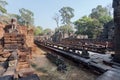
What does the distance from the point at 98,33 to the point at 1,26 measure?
83.0ft

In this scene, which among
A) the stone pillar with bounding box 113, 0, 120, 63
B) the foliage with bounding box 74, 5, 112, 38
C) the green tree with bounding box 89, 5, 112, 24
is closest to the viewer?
the stone pillar with bounding box 113, 0, 120, 63

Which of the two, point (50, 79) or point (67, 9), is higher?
point (67, 9)

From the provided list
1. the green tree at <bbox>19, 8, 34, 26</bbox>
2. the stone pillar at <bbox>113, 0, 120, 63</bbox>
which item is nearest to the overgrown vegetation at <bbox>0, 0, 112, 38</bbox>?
the green tree at <bbox>19, 8, 34, 26</bbox>

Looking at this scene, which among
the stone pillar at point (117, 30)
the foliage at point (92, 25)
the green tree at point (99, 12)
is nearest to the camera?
the stone pillar at point (117, 30)

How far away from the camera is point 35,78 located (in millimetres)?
3176

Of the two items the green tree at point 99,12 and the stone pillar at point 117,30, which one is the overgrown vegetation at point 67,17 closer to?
the green tree at point 99,12

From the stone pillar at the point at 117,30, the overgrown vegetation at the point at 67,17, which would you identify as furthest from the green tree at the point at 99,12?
the stone pillar at the point at 117,30

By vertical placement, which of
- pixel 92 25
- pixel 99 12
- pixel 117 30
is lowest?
pixel 117 30

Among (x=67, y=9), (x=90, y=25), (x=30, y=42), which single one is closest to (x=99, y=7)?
(x=67, y=9)

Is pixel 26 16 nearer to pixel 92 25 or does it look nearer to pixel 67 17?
pixel 67 17

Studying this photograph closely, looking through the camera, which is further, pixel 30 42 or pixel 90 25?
pixel 90 25

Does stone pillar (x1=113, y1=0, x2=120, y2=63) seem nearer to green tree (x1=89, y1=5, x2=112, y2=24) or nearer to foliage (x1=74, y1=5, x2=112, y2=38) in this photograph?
foliage (x1=74, y1=5, x2=112, y2=38)

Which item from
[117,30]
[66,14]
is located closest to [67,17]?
[66,14]

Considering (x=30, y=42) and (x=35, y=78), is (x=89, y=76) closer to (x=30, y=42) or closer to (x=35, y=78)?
(x=35, y=78)
